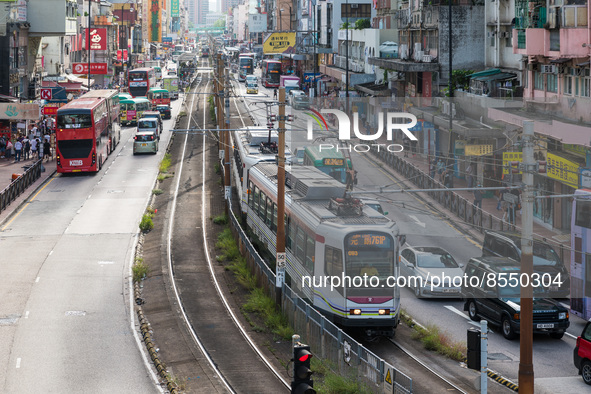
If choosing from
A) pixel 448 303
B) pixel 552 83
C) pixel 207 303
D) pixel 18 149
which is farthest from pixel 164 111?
pixel 448 303

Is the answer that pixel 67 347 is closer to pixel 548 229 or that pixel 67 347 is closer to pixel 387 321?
pixel 387 321

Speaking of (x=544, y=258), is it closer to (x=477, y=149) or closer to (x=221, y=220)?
(x=477, y=149)

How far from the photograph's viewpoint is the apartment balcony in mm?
35569

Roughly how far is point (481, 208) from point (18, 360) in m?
22.2

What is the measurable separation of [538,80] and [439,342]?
21872 mm

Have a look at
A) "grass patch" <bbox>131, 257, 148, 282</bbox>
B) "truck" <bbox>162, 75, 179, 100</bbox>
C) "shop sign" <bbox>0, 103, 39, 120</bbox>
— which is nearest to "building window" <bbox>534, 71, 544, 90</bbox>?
"grass patch" <bbox>131, 257, 148, 282</bbox>

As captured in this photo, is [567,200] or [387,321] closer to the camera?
[387,321]

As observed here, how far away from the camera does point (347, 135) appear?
40.3m

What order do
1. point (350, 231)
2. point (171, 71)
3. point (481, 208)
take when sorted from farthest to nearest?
point (171, 71), point (481, 208), point (350, 231)

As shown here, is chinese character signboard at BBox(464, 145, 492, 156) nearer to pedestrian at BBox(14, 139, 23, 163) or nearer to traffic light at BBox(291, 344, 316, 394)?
traffic light at BBox(291, 344, 316, 394)

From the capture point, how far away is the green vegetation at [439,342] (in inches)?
951

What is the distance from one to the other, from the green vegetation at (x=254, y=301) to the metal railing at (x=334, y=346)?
284 millimetres

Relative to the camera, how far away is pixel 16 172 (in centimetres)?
5631

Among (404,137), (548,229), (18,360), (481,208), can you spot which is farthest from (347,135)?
(18,360)
